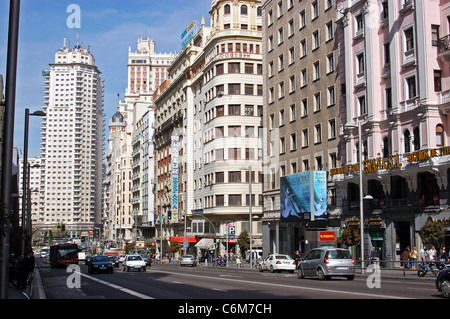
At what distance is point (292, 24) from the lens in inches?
2216

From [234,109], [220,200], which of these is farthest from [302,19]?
[220,200]

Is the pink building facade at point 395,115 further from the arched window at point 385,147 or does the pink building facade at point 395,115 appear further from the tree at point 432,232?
the tree at point 432,232

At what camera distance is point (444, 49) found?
35.4 metres

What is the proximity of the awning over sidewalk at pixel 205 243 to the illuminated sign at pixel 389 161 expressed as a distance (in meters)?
32.4

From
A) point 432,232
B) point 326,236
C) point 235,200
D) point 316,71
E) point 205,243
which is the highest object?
point 316,71

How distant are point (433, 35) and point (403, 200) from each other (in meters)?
10.8

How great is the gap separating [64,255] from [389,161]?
4151cm

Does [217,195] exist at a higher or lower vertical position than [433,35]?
lower

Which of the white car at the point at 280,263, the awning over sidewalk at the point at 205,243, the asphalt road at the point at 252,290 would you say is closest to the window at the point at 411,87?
the white car at the point at 280,263

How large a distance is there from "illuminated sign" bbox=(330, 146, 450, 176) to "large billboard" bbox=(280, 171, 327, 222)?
9.14 ft

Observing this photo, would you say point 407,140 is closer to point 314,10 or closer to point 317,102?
point 317,102
